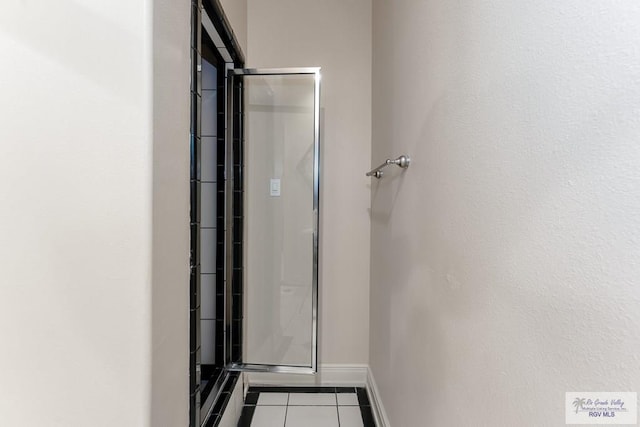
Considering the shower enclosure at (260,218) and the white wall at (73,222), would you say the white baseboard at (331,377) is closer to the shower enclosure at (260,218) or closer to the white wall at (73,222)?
the shower enclosure at (260,218)

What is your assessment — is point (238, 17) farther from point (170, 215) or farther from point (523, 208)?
point (523, 208)

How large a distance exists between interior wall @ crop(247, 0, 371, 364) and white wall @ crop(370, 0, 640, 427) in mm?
969

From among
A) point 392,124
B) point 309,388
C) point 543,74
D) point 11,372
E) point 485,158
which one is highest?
point 392,124

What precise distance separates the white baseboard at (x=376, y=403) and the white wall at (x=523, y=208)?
535 mm

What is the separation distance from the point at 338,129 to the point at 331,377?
5.12ft

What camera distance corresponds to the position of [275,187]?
195cm

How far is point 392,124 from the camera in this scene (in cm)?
158

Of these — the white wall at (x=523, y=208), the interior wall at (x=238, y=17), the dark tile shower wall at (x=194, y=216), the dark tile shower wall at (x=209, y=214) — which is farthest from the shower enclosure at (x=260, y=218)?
the white wall at (x=523, y=208)

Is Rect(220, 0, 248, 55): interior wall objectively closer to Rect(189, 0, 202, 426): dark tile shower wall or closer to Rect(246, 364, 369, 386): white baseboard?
Rect(189, 0, 202, 426): dark tile shower wall

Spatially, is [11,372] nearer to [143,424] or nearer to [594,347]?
[143,424]

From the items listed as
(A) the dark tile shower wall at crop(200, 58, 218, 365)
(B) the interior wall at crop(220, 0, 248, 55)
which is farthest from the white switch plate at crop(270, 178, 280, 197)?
(B) the interior wall at crop(220, 0, 248, 55)

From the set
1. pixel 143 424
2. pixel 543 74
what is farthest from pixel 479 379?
pixel 143 424

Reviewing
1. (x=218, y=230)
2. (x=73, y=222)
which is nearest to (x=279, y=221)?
(x=218, y=230)

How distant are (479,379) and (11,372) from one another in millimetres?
1028
